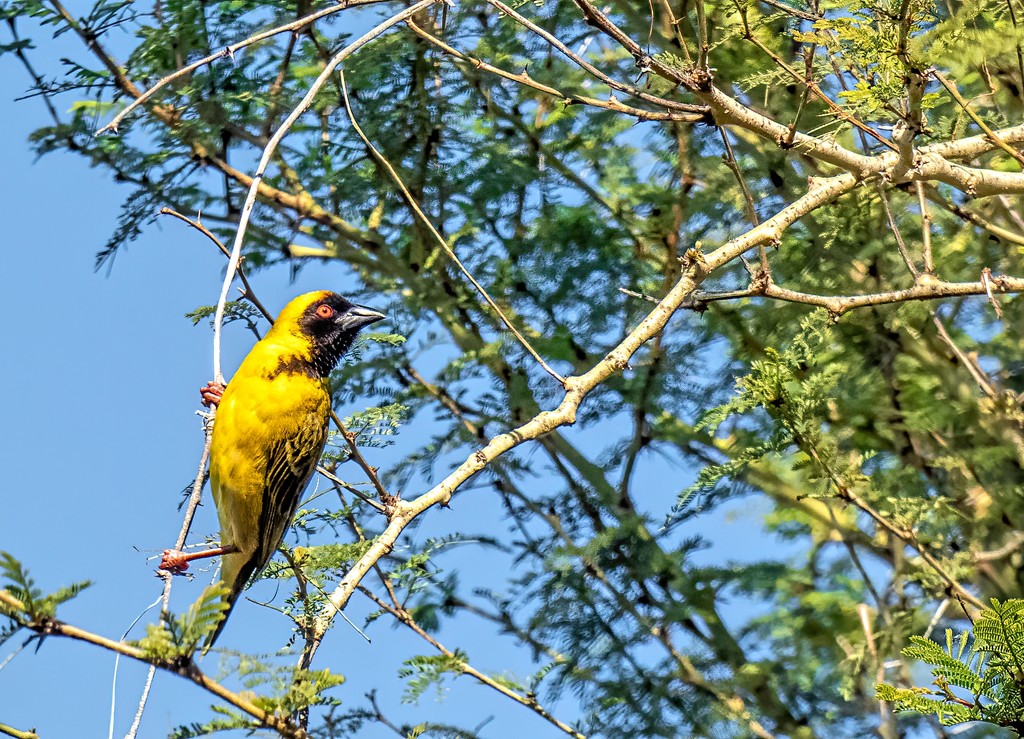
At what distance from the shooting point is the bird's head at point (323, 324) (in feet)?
12.9

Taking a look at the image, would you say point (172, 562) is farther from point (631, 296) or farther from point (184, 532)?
point (631, 296)

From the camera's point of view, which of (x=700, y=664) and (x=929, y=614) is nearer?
(x=700, y=664)

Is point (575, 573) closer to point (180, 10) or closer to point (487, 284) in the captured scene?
point (487, 284)

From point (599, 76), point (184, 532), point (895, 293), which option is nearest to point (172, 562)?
point (184, 532)

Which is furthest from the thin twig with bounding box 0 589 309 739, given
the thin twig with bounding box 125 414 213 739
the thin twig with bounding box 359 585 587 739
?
the thin twig with bounding box 359 585 587 739

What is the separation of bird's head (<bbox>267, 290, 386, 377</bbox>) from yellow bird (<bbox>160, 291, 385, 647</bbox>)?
0.49 feet

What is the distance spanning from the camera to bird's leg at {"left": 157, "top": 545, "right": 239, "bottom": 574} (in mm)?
2960

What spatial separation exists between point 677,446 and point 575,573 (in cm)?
87

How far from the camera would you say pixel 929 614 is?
4988 millimetres

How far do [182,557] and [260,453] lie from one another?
1.32ft

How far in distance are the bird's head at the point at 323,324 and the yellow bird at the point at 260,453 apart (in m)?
0.15

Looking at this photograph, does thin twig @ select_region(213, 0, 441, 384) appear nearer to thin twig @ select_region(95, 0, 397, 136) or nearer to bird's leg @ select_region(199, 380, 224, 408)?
thin twig @ select_region(95, 0, 397, 136)

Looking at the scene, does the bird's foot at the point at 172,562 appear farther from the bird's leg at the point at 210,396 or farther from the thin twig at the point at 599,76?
the thin twig at the point at 599,76

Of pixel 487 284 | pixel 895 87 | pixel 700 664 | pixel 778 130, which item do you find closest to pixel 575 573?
pixel 700 664
